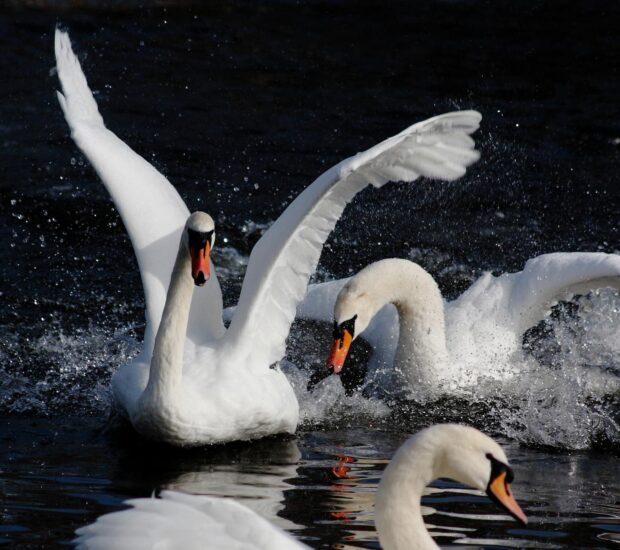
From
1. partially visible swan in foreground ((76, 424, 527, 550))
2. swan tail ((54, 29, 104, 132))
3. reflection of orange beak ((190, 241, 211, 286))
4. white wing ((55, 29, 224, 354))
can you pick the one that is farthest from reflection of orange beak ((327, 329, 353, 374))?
partially visible swan in foreground ((76, 424, 527, 550))

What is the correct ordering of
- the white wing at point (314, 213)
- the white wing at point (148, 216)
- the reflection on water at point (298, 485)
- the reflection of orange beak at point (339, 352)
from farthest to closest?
the white wing at point (148, 216) < the reflection of orange beak at point (339, 352) < the white wing at point (314, 213) < the reflection on water at point (298, 485)

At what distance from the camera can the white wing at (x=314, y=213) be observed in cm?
725

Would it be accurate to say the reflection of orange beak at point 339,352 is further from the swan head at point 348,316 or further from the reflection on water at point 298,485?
the reflection on water at point 298,485

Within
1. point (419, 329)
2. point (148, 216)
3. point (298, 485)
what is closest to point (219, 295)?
point (148, 216)

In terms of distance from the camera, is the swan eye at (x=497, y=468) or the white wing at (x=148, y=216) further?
the white wing at (x=148, y=216)

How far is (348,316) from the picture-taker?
25.7 ft

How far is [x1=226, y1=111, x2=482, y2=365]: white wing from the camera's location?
7.25 metres

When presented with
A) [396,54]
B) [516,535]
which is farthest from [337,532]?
[396,54]

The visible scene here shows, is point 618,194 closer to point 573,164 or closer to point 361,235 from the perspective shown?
point 573,164

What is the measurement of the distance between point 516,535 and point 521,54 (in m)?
11.1

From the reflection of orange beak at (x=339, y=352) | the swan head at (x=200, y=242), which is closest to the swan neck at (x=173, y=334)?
the swan head at (x=200, y=242)

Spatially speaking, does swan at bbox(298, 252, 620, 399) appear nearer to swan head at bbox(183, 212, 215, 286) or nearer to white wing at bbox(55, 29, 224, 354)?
white wing at bbox(55, 29, 224, 354)

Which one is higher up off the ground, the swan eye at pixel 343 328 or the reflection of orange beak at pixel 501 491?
the swan eye at pixel 343 328

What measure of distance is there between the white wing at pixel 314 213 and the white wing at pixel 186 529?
9.10 ft
